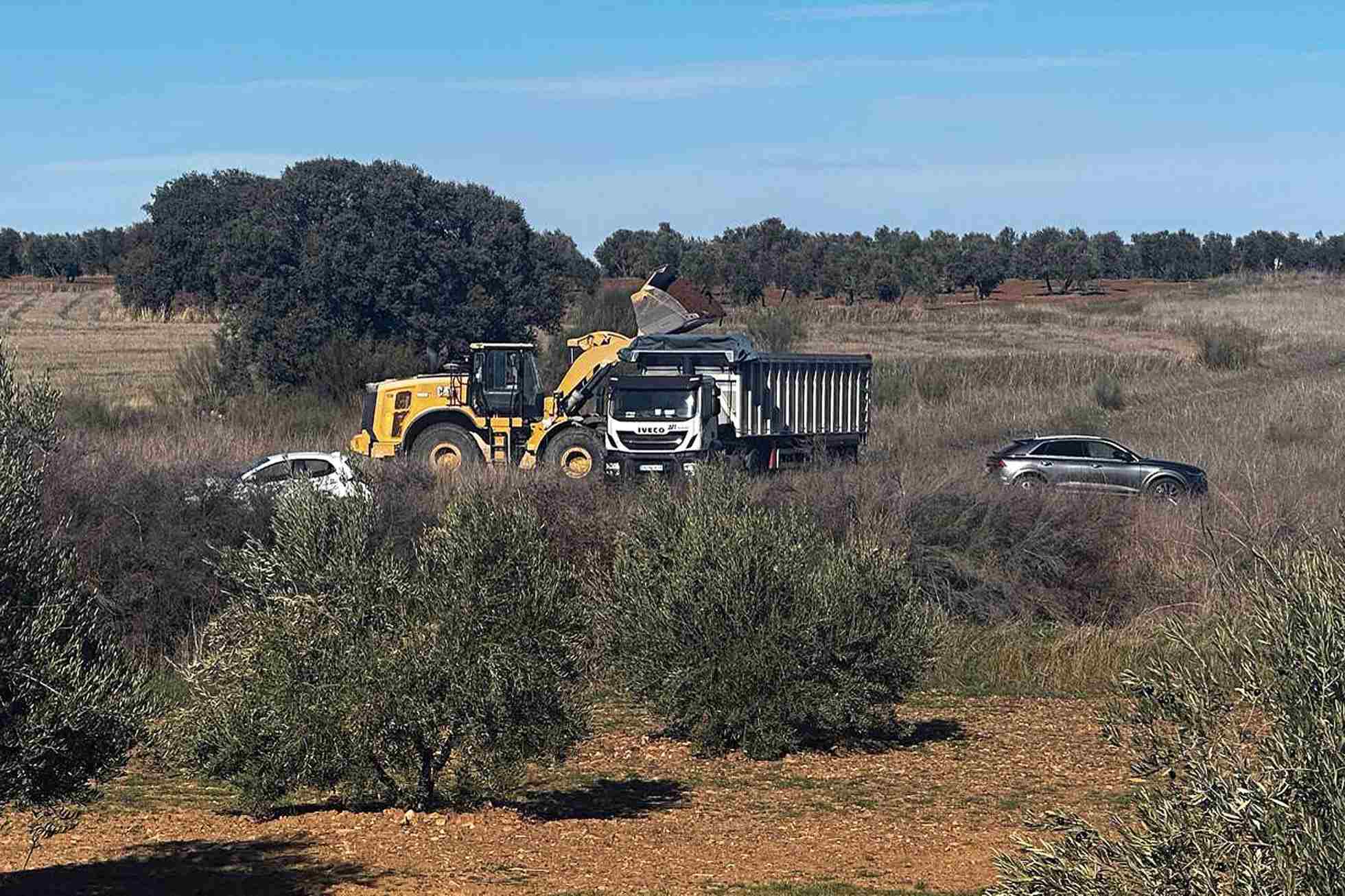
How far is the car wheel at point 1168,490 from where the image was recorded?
26203 mm

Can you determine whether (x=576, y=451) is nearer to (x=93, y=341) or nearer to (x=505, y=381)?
(x=505, y=381)

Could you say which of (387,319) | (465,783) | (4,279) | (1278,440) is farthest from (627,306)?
(4,279)

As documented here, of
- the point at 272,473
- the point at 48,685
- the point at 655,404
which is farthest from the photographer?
the point at 655,404

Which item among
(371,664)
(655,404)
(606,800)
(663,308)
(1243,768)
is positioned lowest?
(606,800)

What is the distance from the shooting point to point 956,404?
46750 millimetres

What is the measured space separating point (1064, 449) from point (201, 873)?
82.1 feet

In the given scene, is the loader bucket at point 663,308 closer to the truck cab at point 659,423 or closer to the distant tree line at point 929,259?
the truck cab at point 659,423

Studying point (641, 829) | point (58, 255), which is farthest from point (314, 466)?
point (58, 255)

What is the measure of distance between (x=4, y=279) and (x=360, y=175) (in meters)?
78.7

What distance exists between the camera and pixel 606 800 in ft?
39.0

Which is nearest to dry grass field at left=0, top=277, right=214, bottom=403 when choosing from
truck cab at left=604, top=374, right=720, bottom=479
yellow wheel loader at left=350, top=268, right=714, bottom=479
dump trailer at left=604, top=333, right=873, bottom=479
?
yellow wheel loader at left=350, top=268, right=714, bottom=479

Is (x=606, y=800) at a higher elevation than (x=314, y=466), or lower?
lower

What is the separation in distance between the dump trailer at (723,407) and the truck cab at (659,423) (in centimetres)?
1

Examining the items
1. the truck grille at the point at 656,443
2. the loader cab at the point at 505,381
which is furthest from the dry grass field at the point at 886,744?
the loader cab at the point at 505,381
